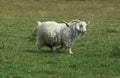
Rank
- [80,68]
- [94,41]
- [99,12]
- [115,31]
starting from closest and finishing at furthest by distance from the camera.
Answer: [80,68], [94,41], [115,31], [99,12]

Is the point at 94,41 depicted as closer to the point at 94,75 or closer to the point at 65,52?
the point at 65,52

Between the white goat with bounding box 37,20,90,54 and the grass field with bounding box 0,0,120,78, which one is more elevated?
the white goat with bounding box 37,20,90,54

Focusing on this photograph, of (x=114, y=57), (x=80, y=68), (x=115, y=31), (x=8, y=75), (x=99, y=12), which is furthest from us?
(x=99, y=12)

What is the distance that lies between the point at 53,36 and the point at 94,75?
16.7 ft

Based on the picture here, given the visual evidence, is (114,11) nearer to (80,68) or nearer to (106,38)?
(106,38)

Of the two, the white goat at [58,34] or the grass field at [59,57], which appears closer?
the grass field at [59,57]

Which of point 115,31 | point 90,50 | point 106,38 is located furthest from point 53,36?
point 115,31

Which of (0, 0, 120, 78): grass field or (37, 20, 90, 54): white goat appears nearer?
(0, 0, 120, 78): grass field

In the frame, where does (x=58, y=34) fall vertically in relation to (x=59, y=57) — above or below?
above

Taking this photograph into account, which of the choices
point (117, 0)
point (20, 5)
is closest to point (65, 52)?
point (20, 5)

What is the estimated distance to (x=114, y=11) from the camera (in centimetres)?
4644

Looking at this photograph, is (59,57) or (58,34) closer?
(59,57)

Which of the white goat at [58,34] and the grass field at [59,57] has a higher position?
the white goat at [58,34]

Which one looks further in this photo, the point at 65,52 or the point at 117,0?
→ the point at 117,0
